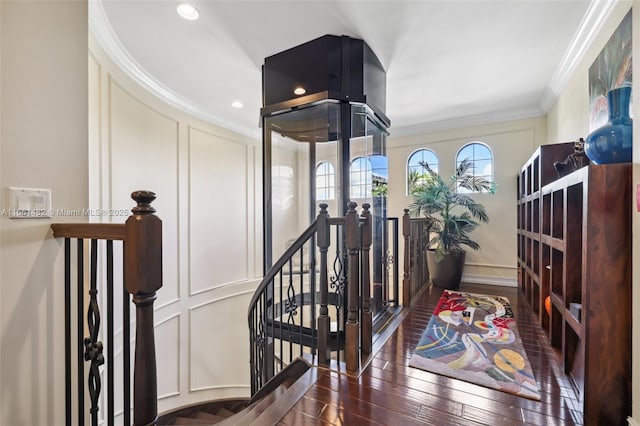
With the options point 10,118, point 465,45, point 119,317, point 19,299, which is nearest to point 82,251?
point 19,299

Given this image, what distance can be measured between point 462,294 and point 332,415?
2754 mm

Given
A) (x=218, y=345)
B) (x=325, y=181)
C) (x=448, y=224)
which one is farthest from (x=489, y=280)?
(x=218, y=345)

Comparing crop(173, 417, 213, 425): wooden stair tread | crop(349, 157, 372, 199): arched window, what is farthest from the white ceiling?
crop(173, 417, 213, 425): wooden stair tread

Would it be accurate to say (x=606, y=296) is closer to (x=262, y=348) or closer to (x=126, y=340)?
(x=126, y=340)

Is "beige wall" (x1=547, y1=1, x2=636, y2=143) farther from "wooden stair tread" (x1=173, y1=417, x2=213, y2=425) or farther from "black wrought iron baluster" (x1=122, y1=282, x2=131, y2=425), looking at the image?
"wooden stair tread" (x1=173, y1=417, x2=213, y2=425)

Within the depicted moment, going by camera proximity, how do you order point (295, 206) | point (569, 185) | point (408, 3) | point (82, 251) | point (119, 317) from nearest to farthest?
1. point (82, 251)
2. point (569, 185)
3. point (408, 3)
4. point (119, 317)
5. point (295, 206)

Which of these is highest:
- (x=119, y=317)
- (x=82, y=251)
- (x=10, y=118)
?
(x=10, y=118)

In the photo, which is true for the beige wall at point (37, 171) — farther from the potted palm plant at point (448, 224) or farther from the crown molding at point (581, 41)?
the potted palm plant at point (448, 224)

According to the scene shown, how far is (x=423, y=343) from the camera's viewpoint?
Answer: 7.59 feet

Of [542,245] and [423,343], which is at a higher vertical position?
[542,245]

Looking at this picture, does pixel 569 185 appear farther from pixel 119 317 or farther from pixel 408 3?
pixel 119 317

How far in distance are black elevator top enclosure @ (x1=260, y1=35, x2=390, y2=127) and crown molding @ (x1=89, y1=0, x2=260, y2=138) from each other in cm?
135

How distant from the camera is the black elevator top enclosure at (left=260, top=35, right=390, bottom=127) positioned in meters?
2.59

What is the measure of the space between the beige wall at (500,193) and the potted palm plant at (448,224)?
0.61ft
